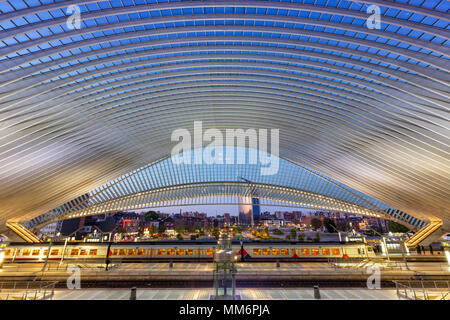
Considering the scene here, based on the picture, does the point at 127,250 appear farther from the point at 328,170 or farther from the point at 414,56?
the point at 328,170

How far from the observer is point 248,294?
14.1 meters

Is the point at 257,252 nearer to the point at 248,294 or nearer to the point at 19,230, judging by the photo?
the point at 248,294

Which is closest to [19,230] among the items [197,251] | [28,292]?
[197,251]

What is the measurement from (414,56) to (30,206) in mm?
52510

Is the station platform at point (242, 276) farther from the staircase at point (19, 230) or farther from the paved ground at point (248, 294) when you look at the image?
the staircase at point (19, 230)

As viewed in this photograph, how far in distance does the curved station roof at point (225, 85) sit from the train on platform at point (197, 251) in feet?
39.1

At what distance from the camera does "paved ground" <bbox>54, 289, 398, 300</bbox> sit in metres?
13.8

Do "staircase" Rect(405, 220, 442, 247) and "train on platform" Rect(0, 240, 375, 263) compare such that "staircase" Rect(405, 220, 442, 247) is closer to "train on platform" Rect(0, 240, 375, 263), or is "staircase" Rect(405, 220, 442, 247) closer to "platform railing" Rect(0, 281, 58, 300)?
"train on platform" Rect(0, 240, 375, 263)

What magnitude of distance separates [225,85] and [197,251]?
751 inches

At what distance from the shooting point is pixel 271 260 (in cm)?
2439

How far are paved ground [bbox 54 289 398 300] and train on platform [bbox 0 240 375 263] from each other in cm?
Answer: 903

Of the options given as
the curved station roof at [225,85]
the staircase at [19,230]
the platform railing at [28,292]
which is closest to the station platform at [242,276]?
the platform railing at [28,292]

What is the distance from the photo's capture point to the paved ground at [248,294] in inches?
543
